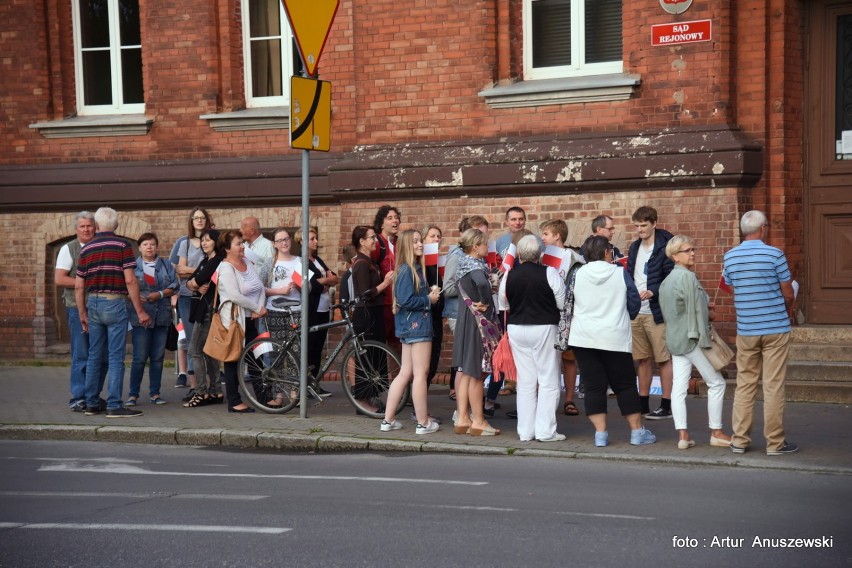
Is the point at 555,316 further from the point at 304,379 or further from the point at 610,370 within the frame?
the point at 304,379

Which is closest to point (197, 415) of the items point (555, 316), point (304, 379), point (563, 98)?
point (304, 379)

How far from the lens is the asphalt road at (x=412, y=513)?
6.61 metres

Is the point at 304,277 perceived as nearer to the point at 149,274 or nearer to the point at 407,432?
the point at 407,432

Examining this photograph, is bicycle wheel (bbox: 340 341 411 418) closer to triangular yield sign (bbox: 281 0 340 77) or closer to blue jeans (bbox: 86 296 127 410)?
blue jeans (bbox: 86 296 127 410)

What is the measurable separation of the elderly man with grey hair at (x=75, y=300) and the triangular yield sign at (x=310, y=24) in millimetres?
2968

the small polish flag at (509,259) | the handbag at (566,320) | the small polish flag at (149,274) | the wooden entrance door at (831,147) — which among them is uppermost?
the wooden entrance door at (831,147)

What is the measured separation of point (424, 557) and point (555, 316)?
14.1ft

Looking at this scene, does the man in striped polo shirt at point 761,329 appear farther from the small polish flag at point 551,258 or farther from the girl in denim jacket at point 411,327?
the girl in denim jacket at point 411,327

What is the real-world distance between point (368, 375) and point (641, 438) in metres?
2.96

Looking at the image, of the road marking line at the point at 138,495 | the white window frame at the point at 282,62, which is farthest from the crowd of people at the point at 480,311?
the white window frame at the point at 282,62

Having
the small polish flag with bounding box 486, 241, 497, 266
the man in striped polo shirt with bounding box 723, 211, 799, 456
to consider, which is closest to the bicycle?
the small polish flag with bounding box 486, 241, 497, 266

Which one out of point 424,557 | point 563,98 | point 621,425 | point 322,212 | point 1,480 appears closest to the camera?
point 424,557

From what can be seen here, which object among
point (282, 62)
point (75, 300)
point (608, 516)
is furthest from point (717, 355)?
point (282, 62)

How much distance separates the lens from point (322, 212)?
1581 centimetres
